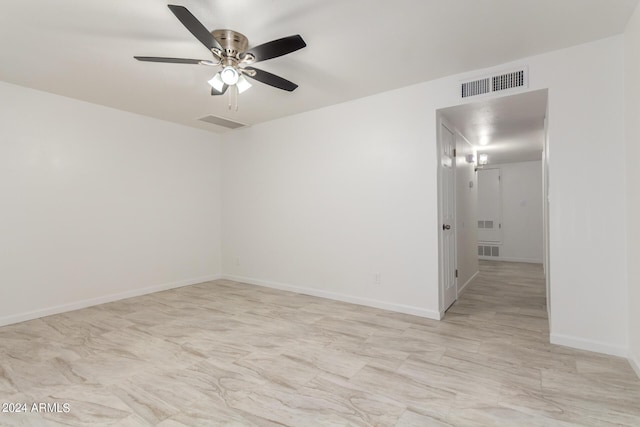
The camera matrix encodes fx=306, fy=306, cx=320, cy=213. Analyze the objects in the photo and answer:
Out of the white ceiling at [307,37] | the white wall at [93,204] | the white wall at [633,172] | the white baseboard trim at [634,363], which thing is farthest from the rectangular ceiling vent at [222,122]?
the white baseboard trim at [634,363]

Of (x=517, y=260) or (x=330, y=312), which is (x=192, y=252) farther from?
(x=517, y=260)

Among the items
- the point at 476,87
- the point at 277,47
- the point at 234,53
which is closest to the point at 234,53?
A: the point at 234,53

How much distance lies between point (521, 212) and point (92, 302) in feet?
29.0

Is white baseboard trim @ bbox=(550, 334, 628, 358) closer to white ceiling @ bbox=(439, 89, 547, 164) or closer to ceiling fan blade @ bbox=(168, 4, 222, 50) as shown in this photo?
white ceiling @ bbox=(439, 89, 547, 164)

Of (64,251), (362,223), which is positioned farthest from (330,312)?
(64,251)

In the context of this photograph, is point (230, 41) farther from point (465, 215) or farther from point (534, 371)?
point (465, 215)

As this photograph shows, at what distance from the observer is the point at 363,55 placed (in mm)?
2922

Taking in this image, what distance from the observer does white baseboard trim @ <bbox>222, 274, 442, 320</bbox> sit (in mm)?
3591

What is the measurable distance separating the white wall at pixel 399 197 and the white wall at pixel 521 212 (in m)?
5.37

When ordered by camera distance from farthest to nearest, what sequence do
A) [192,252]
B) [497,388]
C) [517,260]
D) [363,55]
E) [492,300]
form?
[517,260] → [192,252] → [492,300] → [363,55] → [497,388]

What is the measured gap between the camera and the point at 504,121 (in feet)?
13.2

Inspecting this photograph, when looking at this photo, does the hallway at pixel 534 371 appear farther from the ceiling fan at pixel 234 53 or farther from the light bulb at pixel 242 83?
the light bulb at pixel 242 83

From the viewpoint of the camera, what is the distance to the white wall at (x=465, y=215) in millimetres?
4561

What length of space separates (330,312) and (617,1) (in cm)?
374
